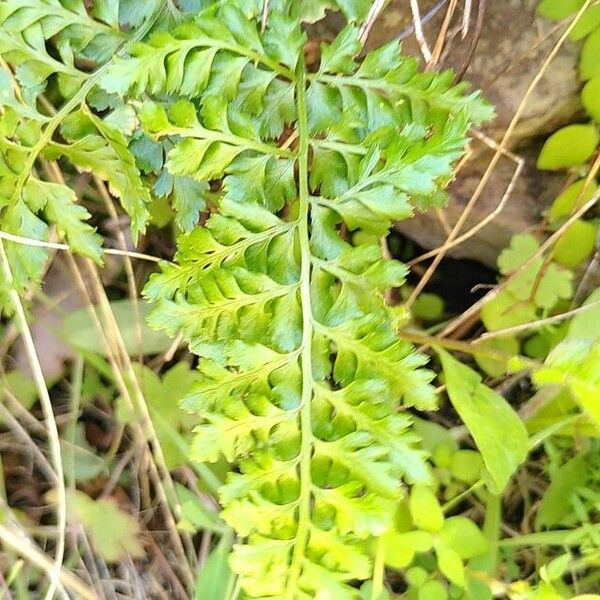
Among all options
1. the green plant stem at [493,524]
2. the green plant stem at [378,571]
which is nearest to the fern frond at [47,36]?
the green plant stem at [378,571]

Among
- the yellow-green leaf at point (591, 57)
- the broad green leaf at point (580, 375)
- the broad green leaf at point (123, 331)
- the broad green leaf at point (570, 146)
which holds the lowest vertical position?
the broad green leaf at point (123, 331)

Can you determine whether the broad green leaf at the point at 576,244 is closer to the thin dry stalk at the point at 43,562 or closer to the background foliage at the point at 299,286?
the background foliage at the point at 299,286

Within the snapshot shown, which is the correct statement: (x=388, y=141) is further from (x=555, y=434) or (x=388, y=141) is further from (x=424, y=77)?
(x=555, y=434)

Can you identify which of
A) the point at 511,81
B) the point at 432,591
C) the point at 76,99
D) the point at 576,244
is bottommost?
the point at 432,591

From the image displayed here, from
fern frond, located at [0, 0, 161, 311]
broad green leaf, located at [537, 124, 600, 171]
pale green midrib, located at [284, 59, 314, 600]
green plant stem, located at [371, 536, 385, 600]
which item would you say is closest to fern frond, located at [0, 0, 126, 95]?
fern frond, located at [0, 0, 161, 311]

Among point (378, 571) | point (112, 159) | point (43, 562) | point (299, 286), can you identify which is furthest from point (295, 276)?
point (43, 562)

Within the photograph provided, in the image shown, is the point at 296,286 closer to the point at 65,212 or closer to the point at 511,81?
the point at 65,212

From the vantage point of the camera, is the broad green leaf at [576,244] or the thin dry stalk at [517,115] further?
the broad green leaf at [576,244]
